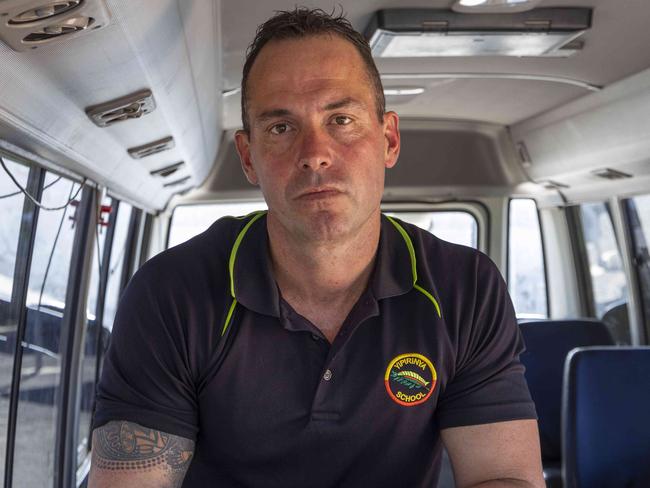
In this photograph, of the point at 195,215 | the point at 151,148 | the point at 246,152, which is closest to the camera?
the point at 246,152

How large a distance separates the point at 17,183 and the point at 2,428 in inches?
41.8

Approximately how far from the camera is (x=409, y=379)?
198 centimetres

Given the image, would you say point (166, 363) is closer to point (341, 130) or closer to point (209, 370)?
point (209, 370)

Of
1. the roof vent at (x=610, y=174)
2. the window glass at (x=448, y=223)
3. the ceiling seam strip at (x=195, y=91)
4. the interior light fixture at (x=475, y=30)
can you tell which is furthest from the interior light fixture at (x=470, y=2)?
the window glass at (x=448, y=223)

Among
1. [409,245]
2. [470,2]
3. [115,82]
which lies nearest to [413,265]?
[409,245]

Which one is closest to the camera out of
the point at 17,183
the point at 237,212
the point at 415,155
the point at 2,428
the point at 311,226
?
the point at 311,226

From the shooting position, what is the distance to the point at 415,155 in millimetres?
6555

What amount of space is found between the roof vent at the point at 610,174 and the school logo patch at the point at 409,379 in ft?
11.7

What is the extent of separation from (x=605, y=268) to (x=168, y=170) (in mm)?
3517

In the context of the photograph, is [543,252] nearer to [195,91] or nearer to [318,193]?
[195,91]

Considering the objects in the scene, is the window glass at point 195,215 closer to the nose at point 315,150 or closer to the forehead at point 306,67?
the forehead at point 306,67

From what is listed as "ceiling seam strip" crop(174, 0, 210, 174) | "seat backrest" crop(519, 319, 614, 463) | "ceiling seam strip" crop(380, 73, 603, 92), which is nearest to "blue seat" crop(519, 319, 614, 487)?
"seat backrest" crop(519, 319, 614, 463)

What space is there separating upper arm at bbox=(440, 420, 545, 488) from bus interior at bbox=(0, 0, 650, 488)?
1.40 m

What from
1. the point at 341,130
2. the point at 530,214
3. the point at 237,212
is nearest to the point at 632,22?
the point at 341,130
